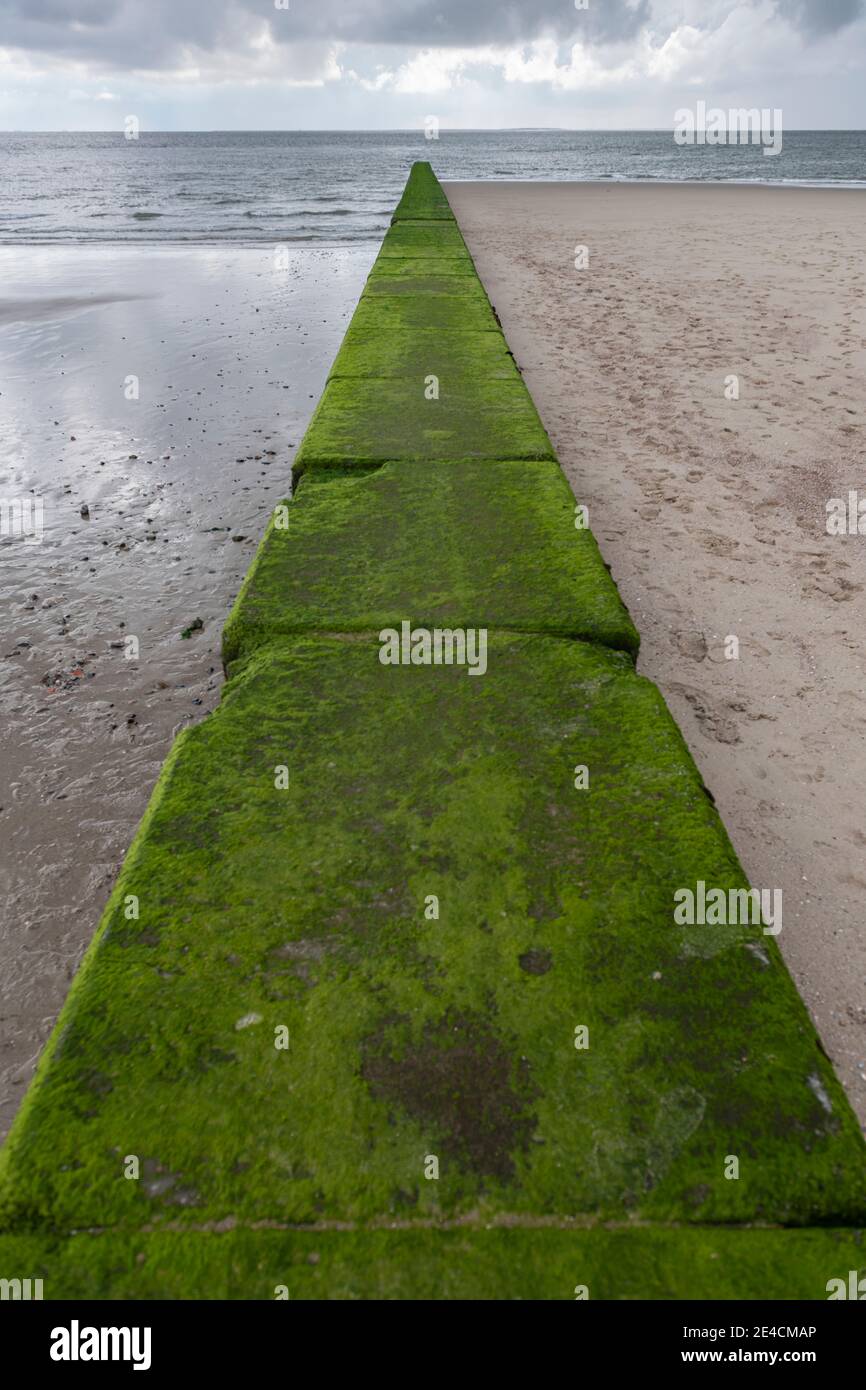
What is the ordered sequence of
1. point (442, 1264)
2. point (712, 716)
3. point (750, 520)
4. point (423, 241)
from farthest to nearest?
point (423, 241), point (750, 520), point (712, 716), point (442, 1264)

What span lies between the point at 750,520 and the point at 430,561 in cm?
232

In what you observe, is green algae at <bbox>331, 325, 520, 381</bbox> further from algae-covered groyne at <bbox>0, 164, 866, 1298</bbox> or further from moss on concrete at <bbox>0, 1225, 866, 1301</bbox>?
moss on concrete at <bbox>0, 1225, 866, 1301</bbox>

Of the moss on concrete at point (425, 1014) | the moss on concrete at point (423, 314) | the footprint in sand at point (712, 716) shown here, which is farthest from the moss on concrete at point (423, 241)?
the moss on concrete at point (425, 1014)

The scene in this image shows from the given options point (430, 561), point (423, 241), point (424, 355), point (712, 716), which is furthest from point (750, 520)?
point (423, 241)

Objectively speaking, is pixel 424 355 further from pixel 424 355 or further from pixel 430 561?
pixel 430 561

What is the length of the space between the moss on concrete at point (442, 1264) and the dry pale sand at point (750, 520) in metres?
0.73

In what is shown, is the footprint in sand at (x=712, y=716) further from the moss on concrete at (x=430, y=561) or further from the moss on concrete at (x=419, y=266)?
the moss on concrete at (x=419, y=266)

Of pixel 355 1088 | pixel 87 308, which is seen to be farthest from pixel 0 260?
pixel 355 1088

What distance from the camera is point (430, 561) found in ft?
10.6

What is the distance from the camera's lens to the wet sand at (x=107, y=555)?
8.57 feet

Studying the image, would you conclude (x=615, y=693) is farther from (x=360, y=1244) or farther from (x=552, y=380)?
(x=552, y=380)

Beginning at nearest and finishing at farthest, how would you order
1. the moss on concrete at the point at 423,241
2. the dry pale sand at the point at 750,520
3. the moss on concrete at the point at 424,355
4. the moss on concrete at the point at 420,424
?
the dry pale sand at the point at 750,520 < the moss on concrete at the point at 420,424 < the moss on concrete at the point at 424,355 < the moss on concrete at the point at 423,241

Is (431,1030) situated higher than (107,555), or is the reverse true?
(107,555)

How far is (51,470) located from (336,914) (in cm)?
517
